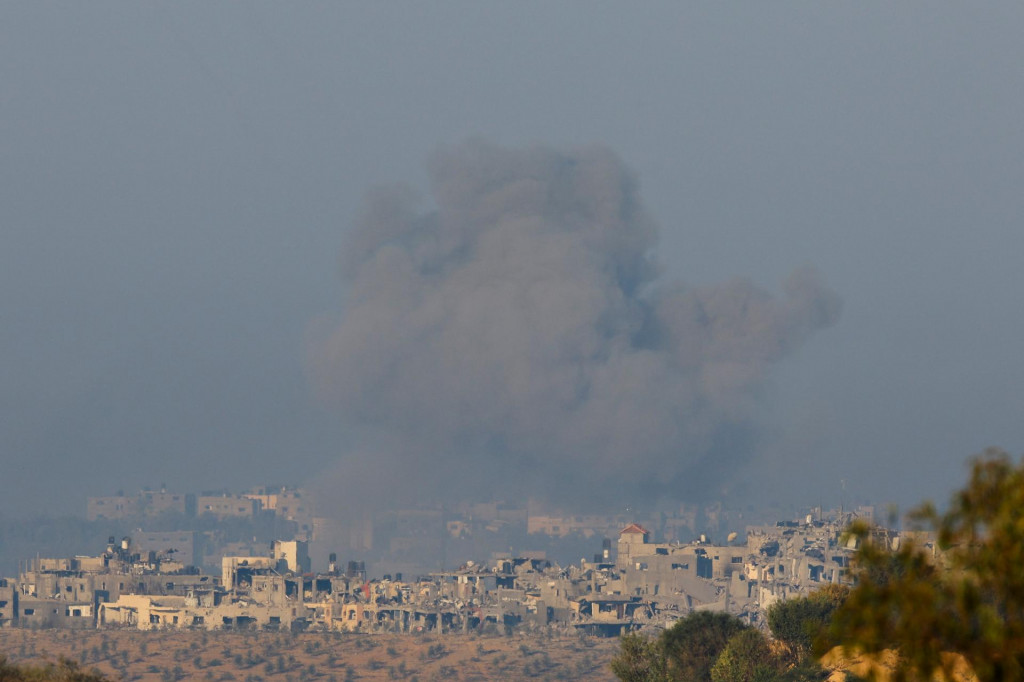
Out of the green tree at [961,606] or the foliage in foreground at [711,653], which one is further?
the foliage in foreground at [711,653]

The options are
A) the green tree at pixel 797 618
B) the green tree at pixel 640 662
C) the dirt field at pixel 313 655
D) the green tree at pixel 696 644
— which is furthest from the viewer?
the dirt field at pixel 313 655

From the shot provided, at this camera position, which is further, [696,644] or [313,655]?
[313,655]

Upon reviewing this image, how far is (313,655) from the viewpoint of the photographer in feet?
441

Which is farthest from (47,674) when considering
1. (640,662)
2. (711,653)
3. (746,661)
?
(711,653)

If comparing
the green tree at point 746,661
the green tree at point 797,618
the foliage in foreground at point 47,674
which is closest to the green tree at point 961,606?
the foliage in foreground at point 47,674

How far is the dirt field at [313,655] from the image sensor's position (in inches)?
4899

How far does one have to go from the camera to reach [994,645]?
647 inches

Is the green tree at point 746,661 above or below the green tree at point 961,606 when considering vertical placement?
above

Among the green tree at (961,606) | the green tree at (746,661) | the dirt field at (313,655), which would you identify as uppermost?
the dirt field at (313,655)

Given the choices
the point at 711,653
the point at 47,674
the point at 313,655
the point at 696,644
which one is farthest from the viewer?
the point at 313,655

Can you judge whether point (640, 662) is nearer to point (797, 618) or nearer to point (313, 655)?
point (797, 618)

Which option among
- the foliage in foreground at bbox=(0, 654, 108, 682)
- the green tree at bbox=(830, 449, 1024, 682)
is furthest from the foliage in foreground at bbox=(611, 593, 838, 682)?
the green tree at bbox=(830, 449, 1024, 682)

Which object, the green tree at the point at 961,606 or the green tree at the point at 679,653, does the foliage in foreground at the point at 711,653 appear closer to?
the green tree at the point at 679,653

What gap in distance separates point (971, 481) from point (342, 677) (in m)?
109
